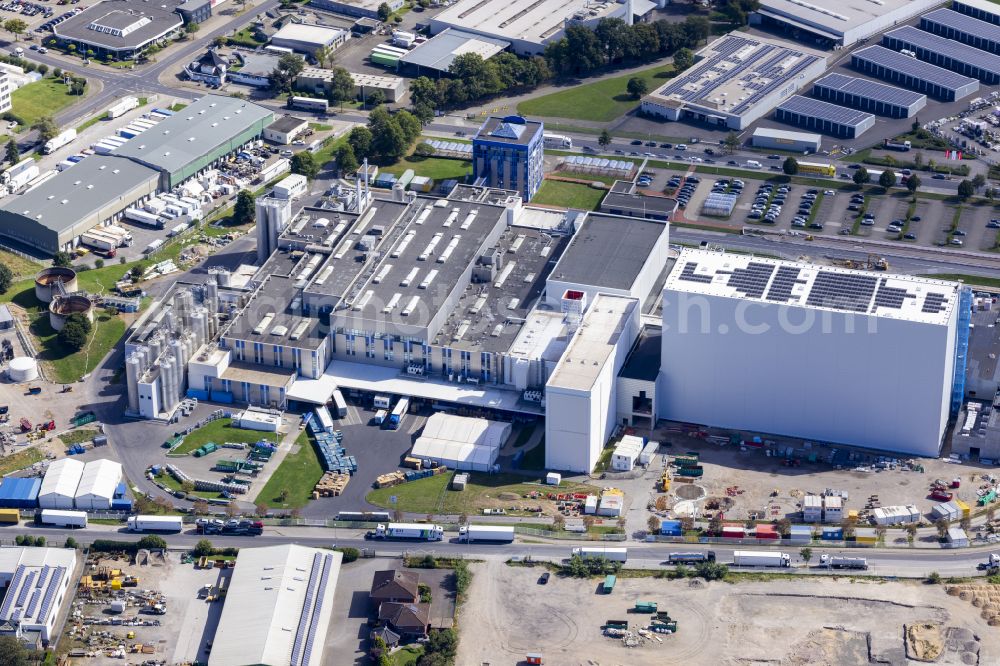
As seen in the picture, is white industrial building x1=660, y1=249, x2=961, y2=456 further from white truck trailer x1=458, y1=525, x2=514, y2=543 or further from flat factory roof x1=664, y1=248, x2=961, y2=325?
Answer: white truck trailer x1=458, y1=525, x2=514, y2=543

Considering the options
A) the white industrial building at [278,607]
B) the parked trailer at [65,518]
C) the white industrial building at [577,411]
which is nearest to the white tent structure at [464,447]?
the white industrial building at [577,411]

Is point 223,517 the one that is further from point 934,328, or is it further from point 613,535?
point 934,328

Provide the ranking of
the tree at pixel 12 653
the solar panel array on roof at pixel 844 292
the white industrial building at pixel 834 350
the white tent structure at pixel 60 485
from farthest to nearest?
the solar panel array on roof at pixel 844 292 < the white industrial building at pixel 834 350 < the white tent structure at pixel 60 485 < the tree at pixel 12 653

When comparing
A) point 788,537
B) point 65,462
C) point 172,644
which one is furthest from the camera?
point 65,462

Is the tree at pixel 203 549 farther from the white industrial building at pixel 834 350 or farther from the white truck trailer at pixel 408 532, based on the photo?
the white industrial building at pixel 834 350

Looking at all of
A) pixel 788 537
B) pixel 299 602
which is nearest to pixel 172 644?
pixel 299 602

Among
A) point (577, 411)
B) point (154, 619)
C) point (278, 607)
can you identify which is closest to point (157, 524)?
point (154, 619)
